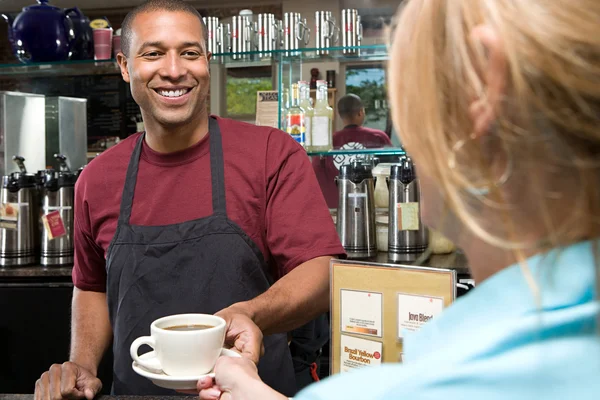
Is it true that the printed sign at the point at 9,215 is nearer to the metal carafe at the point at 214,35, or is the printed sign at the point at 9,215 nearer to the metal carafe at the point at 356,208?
the metal carafe at the point at 214,35

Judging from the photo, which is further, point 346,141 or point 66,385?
point 346,141

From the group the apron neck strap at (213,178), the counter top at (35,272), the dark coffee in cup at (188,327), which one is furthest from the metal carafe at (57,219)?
the dark coffee in cup at (188,327)

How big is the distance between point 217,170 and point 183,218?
160 mm

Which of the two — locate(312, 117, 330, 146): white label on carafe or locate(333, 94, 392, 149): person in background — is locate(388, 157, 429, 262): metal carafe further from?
locate(312, 117, 330, 146): white label on carafe

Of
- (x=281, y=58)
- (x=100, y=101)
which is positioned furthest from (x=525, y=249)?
(x=100, y=101)

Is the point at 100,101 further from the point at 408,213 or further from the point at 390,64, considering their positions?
the point at 390,64

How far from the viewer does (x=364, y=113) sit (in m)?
3.72

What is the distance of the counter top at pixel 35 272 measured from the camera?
10.3 ft

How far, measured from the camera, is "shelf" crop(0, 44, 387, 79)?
3.36 meters

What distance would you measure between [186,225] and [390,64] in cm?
138

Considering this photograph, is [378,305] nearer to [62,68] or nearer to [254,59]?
[254,59]

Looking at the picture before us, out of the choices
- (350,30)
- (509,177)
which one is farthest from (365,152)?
(509,177)

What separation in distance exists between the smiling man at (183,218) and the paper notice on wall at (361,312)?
18.0 inches

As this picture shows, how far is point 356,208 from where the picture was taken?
3.25 meters
